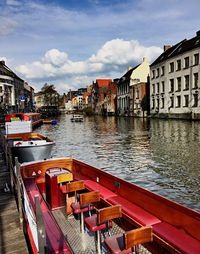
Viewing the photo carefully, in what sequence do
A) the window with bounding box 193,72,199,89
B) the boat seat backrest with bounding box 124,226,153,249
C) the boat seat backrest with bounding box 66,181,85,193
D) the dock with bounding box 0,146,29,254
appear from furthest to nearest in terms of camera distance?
the window with bounding box 193,72,199,89, the boat seat backrest with bounding box 66,181,85,193, the dock with bounding box 0,146,29,254, the boat seat backrest with bounding box 124,226,153,249

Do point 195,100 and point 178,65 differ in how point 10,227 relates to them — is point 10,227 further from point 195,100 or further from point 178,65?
point 178,65

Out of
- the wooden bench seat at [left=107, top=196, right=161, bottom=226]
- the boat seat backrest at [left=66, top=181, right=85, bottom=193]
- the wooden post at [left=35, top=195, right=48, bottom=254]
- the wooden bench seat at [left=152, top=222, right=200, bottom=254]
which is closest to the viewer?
the wooden post at [left=35, top=195, right=48, bottom=254]

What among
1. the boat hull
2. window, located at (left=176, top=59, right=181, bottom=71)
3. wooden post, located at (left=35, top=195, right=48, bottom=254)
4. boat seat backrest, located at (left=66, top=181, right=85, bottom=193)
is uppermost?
window, located at (left=176, top=59, right=181, bottom=71)

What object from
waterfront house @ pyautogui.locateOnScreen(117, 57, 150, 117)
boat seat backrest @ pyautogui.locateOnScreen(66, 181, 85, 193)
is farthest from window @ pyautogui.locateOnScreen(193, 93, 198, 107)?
boat seat backrest @ pyautogui.locateOnScreen(66, 181, 85, 193)

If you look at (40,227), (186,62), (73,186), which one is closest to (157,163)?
(73,186)

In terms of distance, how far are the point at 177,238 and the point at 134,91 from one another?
62.6 metres

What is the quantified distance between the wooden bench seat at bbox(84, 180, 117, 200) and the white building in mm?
35146

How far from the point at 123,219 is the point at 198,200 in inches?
182

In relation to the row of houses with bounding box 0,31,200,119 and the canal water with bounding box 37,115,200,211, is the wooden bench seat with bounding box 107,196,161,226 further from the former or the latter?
the row of houses with bounding box 0,31,200,119

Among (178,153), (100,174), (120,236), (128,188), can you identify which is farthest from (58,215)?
(178,153)

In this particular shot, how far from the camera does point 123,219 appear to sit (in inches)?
211

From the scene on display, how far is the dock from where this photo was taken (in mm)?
5211

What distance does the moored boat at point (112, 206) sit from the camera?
416cm

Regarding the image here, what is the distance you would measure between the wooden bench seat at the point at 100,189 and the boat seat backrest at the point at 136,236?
249 centimetres
